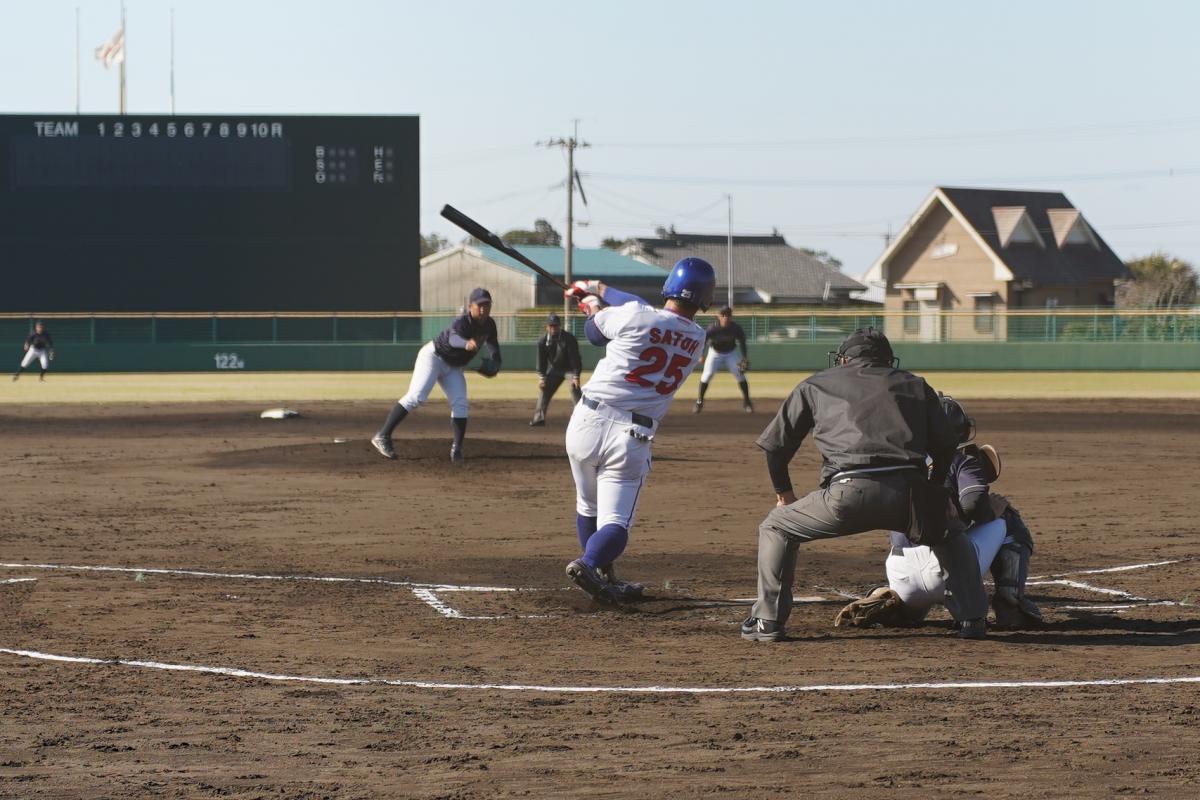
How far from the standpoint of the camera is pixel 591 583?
7863 mm

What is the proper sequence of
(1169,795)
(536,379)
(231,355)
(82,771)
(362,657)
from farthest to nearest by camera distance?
1. (231,355)
2. (536,379)
3. (362,657)
4. (82,771)
5. (1169,795)

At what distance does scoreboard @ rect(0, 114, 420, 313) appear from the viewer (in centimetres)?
4003

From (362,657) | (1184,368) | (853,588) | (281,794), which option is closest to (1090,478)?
(853,588)

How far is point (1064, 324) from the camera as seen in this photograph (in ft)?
150

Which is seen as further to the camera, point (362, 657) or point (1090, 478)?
point (1090, 478)

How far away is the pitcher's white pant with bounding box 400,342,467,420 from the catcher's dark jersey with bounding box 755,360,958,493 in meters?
9.05

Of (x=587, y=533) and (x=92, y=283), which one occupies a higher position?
(x=92, y=283)

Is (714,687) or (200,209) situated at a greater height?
(200,209)

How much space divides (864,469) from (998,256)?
184ft

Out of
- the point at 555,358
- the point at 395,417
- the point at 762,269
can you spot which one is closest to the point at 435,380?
the point at 395,417

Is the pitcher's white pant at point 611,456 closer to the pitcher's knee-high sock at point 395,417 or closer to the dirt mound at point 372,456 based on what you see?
the dirt mound at point 372,456

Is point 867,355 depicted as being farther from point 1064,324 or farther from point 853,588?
point 1064,324

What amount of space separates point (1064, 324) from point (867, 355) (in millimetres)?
41050

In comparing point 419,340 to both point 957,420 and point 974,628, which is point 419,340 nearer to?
point 974,628
